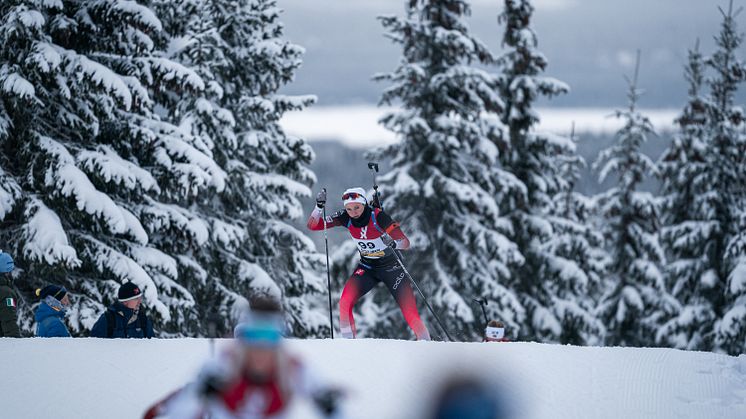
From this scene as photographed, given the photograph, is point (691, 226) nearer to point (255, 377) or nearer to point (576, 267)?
point (576, 267)

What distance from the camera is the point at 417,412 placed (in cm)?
516

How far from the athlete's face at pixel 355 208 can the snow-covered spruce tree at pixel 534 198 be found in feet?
39.9

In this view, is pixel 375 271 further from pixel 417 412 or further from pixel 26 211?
pixel 26 211

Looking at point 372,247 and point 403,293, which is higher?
point 372,247

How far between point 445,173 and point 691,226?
8130mm

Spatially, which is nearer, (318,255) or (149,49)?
(149,49)

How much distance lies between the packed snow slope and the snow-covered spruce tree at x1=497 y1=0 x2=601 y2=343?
42.3ft

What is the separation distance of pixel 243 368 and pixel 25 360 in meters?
4.49

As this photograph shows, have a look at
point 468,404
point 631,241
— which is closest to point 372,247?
point 468,404

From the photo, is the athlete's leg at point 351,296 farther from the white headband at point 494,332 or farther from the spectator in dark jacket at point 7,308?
the spectator in dark jacket at point 7,308

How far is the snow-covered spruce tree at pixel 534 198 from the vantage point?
65.1 ft

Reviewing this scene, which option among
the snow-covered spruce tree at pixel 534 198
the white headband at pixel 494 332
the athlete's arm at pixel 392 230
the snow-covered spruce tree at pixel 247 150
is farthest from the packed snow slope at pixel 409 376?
the snow-covered spruce tree at pixel 534 198

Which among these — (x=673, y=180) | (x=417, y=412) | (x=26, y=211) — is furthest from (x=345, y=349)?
(x=673, y=180)

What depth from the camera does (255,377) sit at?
9.66 ft
